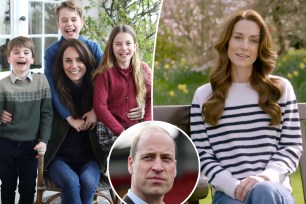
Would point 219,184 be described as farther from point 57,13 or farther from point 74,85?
point 57,13

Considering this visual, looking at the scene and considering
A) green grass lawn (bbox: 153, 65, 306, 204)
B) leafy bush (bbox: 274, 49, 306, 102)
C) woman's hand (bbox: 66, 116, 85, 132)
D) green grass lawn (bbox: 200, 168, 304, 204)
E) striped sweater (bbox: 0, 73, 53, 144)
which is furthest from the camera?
leafy bush (bbox: 274, 49, 306, 102)

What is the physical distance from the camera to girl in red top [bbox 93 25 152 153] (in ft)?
7.72

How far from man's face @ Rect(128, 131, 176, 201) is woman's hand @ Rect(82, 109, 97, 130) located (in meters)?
0.17

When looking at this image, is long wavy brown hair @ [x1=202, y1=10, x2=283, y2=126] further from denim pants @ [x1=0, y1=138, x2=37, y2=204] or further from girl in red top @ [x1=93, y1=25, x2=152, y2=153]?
denim pants @ [x1=0, y1=138, x2=37, y2=204]

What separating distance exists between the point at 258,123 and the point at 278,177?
0.20 m

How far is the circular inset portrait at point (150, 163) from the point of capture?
7.64ft

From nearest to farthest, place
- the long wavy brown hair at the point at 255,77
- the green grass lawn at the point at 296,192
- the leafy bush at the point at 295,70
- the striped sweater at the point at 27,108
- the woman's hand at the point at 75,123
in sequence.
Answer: the striped sweater at the point at 27,108, the woman's hand at the point at 75,123, the long wavy brown hair at the point at 255,77, the green grass lawn at the point at 296,192, the leafy bush at the point at 295,70

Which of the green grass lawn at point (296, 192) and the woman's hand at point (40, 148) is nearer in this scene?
the woman's hand at point (40, 148)

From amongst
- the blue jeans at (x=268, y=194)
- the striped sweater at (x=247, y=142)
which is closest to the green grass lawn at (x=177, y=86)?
the striped sweater at (x=247, y=142)

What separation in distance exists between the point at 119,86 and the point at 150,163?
0.27m

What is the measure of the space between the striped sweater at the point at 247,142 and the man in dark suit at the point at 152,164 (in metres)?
0.23

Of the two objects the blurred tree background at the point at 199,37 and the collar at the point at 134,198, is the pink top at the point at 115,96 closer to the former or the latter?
the collar at the point at 134,198

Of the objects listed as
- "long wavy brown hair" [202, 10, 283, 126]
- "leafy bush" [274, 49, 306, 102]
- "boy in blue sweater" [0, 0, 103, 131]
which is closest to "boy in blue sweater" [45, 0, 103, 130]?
"boy in blue sweater" [0, 0, 103, 131]

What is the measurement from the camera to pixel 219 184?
251cm
